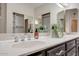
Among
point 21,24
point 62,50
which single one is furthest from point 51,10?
point 62,50

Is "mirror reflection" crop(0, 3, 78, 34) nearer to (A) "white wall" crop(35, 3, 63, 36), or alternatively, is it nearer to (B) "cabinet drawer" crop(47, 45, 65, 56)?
(A) "white wall" crop(35, 3, 63, 36)

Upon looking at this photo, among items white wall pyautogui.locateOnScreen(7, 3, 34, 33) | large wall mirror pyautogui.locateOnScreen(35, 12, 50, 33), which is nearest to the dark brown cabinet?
large wall mirror pyautogui.locateOnScreen(35, 12, 50, 33)

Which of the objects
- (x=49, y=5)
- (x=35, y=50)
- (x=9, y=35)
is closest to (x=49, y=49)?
(x=35, y=50)

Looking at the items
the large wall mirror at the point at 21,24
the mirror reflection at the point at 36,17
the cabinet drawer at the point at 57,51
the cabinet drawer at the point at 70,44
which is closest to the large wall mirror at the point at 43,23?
the mirror reflection at the point at 36,17

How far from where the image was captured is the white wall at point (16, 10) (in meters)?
1.67

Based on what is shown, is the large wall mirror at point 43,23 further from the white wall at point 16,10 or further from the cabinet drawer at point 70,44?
the cabinet drawer at point 70,44

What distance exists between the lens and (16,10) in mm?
1762

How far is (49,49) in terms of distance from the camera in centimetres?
133

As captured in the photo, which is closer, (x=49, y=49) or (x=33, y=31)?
(x=49, y=49)

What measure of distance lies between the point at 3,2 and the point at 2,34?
420 mm

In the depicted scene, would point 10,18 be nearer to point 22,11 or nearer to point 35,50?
point 22,11

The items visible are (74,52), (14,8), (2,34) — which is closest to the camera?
(2,34)

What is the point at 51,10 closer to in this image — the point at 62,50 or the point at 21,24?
the point at 21,24

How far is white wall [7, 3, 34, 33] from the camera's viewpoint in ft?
5.48
